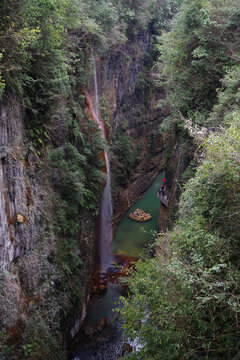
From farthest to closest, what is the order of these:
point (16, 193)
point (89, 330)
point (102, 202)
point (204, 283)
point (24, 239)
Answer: point (102, 202) < point (89, 330) < point (24, 239) < point (16, 193) < point (204, 283)

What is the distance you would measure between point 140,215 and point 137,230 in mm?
1676

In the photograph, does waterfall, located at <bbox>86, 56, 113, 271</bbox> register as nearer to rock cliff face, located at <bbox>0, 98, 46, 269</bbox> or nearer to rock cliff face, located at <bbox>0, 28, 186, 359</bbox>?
rock cliff face, located at <bbox>0, 28, 186, 359</bbox>

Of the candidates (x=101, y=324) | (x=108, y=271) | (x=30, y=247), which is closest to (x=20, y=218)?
(x=30, y=247)

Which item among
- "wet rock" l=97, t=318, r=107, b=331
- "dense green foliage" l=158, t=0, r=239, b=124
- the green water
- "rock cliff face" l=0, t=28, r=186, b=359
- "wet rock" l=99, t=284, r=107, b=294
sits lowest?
"wet rock" l=97, t=318, r=107, b=331

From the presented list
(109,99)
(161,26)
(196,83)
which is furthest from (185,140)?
(161,26)

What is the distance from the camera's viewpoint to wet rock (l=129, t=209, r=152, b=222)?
702 inches

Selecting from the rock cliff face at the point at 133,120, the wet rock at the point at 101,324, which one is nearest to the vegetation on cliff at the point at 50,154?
the wet rock at the point at 101,324

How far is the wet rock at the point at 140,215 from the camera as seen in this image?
17828 millimetres

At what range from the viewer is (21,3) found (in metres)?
5.57

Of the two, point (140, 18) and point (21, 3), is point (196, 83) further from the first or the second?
point (140, 18)

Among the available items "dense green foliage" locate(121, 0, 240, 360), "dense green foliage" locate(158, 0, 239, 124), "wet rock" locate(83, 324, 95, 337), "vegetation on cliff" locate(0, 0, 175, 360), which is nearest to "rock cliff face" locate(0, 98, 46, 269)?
"vegetation on cliff" locate(0, 0, 175, 360)

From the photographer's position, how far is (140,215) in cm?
1819

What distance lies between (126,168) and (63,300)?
11.6 metres

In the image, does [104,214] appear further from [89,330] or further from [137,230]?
[89,330]
